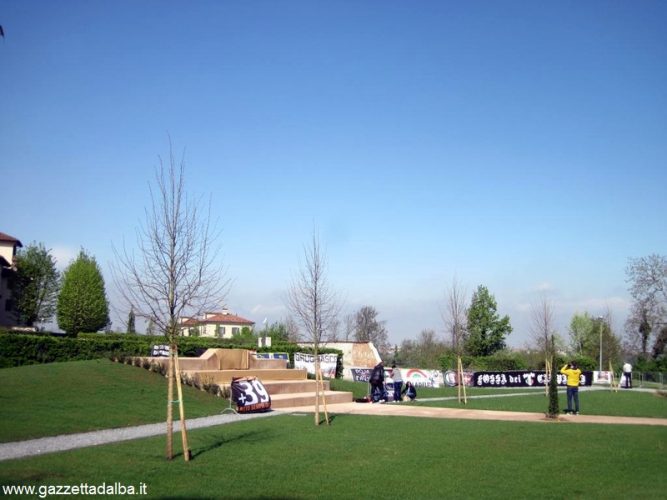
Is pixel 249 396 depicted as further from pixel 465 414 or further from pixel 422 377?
pixel 422 377

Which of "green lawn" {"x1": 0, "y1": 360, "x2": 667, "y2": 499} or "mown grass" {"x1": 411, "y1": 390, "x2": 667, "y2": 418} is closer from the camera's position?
"green lawn" {"x1": 0, "y1": 360, "x2": 667, "y2": 499}

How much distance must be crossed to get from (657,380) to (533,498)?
59.6 metres

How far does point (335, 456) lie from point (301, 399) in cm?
1332

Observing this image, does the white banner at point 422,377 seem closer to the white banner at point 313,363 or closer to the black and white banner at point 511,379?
the black and white banner at point 511,379

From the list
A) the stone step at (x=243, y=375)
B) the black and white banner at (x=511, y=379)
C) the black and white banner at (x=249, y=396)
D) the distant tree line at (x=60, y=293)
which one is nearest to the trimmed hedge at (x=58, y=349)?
the stone step at (x=243, y=375)

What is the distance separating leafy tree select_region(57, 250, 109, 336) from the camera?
201 feet

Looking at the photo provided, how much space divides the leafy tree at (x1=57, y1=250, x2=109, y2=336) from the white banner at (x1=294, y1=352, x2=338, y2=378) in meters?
29.7

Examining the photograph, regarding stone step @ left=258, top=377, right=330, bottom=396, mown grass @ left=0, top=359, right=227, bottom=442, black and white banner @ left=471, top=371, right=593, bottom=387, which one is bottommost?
black and white banner @ left=471, top=371, right=593, bottom=387

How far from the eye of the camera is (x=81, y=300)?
61219 millimetres

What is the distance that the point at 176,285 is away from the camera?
41.4ft

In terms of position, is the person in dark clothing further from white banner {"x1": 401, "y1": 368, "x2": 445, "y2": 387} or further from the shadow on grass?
the shadow on grass

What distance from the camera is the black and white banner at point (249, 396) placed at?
21.6m

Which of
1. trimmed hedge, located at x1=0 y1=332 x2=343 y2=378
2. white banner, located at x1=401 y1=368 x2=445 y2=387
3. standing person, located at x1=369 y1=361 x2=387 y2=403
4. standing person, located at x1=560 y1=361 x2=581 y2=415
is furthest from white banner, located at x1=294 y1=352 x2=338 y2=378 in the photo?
standing person, located at x1=560 y1=361 x2=581 y2=415

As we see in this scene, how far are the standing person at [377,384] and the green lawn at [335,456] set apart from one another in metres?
7.34
